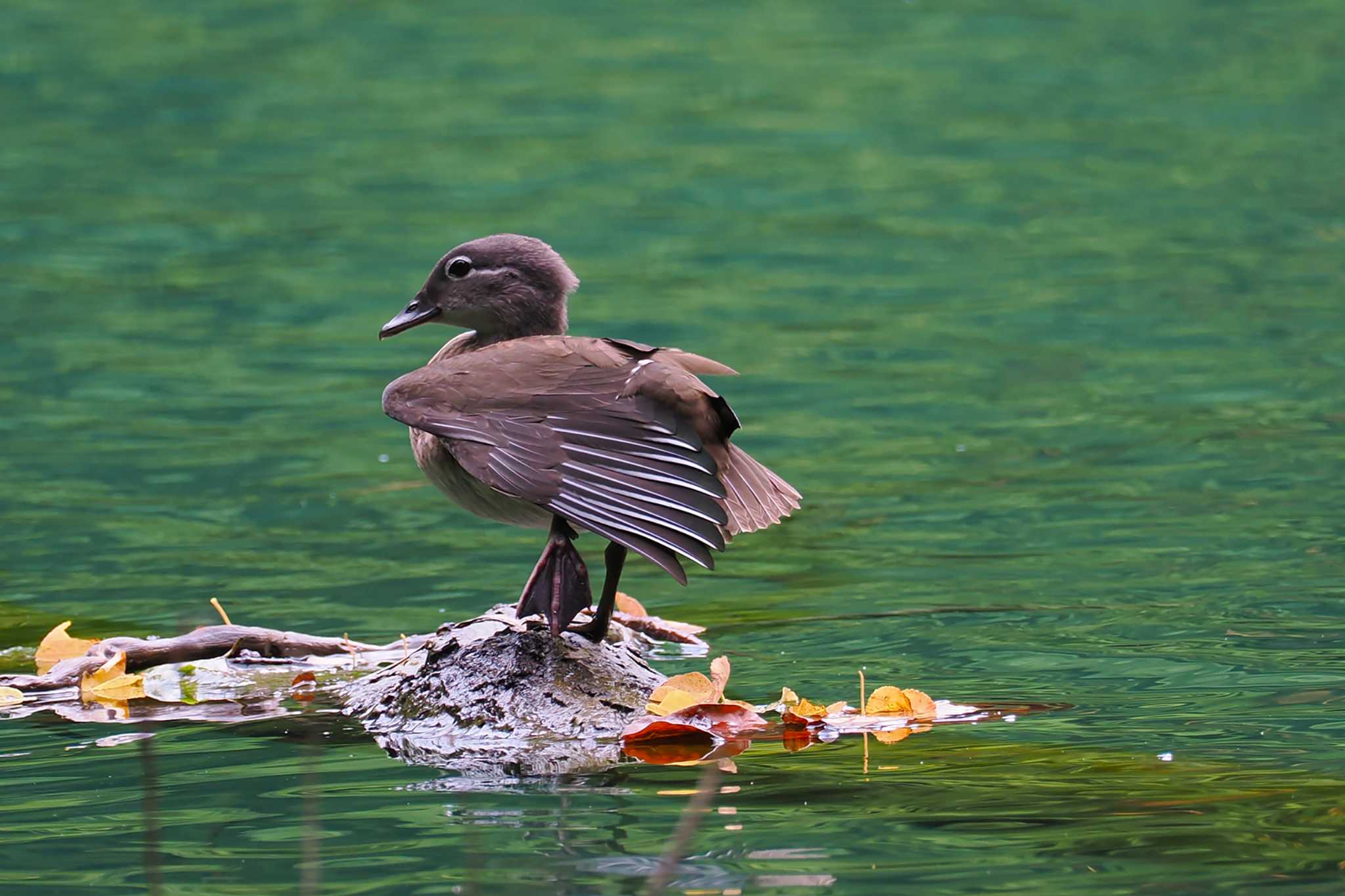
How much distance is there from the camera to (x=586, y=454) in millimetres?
6348

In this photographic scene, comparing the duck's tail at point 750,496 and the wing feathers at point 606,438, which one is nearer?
the wing feathers at point 606,438

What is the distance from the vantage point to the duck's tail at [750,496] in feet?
21.8

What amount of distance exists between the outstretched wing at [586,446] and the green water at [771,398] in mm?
690

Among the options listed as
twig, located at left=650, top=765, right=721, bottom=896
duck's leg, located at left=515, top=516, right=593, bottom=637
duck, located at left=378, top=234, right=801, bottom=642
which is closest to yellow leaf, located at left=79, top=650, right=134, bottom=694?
duck, located at left=378, top=234, right=801, bottom=642

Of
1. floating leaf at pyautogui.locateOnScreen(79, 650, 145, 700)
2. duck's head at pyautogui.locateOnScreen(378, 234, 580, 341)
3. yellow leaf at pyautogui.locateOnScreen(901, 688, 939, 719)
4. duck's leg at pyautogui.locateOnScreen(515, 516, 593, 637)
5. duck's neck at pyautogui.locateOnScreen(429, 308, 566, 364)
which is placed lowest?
yellow leaf at pyautogui.locateOnScreen(901, 688, 939, 719)

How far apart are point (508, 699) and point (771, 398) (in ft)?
21.7

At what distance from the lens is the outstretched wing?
6.11 m

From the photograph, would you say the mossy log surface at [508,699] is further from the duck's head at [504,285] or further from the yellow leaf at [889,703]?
the duck's head at [504,285]

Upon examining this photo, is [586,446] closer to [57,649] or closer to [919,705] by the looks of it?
[919,705]

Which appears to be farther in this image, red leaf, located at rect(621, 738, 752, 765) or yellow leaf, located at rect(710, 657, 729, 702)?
yellow leaf, located at rect(710, 657, 729, 702)

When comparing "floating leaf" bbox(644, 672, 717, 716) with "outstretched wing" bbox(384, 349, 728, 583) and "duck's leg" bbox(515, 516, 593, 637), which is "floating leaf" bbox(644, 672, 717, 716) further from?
"outstretched wing" bbox(384, 349, 728, 583)

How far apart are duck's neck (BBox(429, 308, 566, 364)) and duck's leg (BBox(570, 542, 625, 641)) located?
102 centimetres

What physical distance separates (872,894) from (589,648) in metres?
1.96

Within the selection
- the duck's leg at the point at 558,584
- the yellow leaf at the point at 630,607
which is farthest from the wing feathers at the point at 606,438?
the yellow leaf at the point at 630,607
